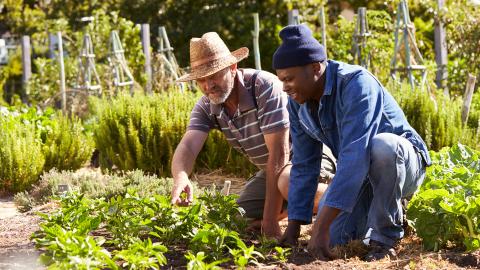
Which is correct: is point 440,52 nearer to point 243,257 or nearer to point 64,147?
point 64,147

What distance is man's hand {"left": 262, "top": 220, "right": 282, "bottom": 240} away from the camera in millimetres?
4652

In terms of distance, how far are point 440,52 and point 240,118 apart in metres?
5.37

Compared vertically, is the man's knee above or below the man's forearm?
below

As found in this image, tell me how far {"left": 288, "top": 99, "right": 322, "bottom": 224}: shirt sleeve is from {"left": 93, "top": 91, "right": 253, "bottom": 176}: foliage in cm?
326

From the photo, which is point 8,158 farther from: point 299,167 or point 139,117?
point 299,167

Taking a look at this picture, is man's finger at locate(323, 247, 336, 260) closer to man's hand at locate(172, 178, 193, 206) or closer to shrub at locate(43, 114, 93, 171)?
man's hand at locate(172, 178, 193, 206)

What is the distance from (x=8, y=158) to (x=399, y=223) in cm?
428

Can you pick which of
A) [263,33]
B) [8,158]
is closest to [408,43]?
[8,158]

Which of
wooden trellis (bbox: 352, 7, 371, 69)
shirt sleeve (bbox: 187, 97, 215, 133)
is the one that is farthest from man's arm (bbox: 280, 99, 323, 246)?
wooden trellis (bbox: 352, 7, 371, 69)

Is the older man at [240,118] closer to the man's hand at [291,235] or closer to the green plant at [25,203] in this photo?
Answer: the man's hand at [291,235]

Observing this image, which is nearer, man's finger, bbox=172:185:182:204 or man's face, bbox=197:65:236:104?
man's finger, bbox=172:185:182:204

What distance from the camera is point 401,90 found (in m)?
7.64

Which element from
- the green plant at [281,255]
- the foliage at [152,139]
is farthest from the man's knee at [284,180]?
the foliage at [152,139]

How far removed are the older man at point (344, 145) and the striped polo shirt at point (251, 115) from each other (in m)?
0.39
